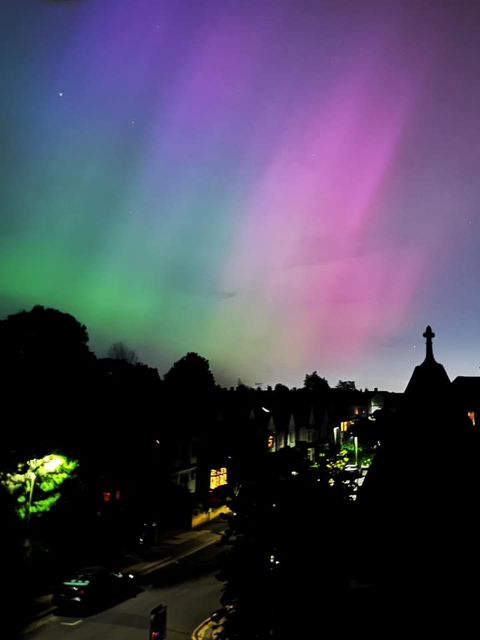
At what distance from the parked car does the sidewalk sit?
1122 mm

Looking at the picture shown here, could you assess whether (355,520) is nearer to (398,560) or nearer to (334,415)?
(398,560)

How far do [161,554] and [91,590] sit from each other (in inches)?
399

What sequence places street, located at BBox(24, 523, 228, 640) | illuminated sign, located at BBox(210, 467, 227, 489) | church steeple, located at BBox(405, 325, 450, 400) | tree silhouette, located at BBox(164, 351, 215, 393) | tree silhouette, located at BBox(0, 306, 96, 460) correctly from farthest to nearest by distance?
tree silhouette, located at BBox(164, 351, 215, 393) < illuminated sign, located at BBox(210, 467, 227, 489) < tree silhouette, located at BBox(0, 306, 96, 460) < street, located at BBox(24, 523, 228, 640) < church steeple, located at BBox(405, 325, 450, 400)

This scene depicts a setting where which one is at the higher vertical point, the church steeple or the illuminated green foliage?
the church steeple

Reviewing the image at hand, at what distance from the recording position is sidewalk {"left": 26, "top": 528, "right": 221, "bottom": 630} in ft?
71.3

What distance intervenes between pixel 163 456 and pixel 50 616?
16595 mm

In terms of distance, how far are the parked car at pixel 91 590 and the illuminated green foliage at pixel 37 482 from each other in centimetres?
335

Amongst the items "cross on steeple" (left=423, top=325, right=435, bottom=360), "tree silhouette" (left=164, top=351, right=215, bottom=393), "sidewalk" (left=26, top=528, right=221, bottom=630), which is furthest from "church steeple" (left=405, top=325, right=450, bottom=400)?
"tree silhouette" (left=164, top=351, right=215, bottom=393)

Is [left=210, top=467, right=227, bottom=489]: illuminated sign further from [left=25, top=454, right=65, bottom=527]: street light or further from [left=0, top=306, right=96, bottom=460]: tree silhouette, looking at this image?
[left=25, top=454, right=65, bottom=527]: street light

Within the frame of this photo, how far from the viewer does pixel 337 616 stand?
736cm

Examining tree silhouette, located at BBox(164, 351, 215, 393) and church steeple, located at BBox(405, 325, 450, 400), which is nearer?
church steeple, located at BBox(405, 325, 450, 400)

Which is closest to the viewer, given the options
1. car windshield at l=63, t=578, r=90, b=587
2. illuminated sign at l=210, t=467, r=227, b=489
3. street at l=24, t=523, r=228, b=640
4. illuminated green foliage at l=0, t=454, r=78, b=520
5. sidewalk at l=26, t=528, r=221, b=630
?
street at l=24, t=523, r=228, b=640

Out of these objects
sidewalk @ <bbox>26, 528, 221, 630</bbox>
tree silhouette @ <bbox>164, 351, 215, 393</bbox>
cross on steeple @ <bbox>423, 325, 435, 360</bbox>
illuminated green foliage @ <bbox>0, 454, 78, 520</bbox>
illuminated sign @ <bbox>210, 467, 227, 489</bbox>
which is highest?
tree silhouette @ <bbox>164, 351, 215, 393</bbox>

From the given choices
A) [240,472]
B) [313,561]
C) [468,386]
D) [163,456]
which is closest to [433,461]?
[313,561]
